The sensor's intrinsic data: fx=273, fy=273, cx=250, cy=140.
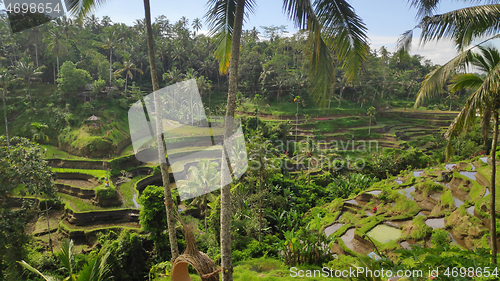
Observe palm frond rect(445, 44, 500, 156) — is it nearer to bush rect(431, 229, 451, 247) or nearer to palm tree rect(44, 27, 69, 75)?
bush rect(431, 229, 451, 247)

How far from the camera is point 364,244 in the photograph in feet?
27.5

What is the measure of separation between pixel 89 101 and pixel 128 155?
9608 mm

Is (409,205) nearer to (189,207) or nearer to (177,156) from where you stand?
(189,207)

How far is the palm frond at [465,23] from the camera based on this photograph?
3.51 metres

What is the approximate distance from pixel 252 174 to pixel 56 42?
90.9ft

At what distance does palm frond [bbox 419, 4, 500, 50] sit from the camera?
351 centimetres

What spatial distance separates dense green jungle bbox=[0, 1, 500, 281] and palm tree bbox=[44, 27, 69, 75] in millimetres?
138

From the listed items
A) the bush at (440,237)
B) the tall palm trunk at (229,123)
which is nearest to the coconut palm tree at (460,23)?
the tall palm trunk at (229,123)

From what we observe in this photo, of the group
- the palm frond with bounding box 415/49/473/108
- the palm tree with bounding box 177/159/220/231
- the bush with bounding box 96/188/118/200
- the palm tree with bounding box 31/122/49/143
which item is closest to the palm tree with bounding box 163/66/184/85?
the palm tree with bounding box 31/122/49/143

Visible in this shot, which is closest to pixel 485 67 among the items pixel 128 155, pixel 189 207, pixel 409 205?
pixel 409 205

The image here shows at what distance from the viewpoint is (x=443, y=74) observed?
151 inches

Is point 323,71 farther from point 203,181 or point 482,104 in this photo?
point 203,181

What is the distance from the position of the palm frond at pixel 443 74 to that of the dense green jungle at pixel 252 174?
0.10m

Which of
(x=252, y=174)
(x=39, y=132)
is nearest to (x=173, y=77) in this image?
(x=39, y=132)
